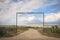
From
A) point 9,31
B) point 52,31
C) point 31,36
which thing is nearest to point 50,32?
point 52,31

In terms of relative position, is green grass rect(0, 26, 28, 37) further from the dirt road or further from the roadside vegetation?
the roadside vegetation

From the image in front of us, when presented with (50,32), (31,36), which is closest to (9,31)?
(31,36)

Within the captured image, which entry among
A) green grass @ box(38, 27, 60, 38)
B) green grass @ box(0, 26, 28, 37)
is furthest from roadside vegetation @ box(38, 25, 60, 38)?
green grass @ box(0, 26, 28, 37)

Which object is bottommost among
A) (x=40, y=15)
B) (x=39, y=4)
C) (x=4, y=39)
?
(x=4, y=39)

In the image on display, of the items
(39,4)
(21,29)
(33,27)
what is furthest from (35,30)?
(39,4)

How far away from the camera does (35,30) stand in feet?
11.7

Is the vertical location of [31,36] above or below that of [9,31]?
below

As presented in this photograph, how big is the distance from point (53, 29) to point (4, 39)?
1205mm

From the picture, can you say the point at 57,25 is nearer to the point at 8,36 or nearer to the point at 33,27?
the point at 33,27

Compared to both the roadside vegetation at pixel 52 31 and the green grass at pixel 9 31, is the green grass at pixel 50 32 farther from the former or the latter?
the green grass at pixel 9 31

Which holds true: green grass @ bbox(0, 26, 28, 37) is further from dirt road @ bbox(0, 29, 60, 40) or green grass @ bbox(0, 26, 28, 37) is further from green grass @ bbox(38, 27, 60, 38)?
green grass @ bbox(38, 27, 60, 38)

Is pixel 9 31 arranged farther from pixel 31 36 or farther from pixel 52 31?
pixel 52 31

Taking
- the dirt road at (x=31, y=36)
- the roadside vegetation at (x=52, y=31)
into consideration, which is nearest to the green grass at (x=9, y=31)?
the dirt road at (x=31, y=36)

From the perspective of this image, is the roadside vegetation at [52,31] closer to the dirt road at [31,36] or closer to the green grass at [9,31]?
the dirt road at [31,36]
